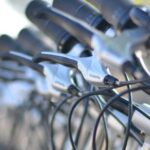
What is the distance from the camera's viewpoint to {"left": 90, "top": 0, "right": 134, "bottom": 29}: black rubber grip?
521 millimetres

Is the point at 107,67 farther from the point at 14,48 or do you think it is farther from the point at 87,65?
the point at 14,48

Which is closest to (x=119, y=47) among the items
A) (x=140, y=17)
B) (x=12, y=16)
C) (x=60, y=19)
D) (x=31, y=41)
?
(x=140, y=17)

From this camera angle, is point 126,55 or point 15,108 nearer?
point 126,55

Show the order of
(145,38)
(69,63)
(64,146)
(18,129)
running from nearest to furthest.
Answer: (145,38), (69,63), (64,146), (18,129)

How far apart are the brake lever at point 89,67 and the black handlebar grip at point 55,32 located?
3 cm

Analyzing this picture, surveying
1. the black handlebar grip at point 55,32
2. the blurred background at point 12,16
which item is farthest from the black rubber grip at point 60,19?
the blurred background at point 12,16

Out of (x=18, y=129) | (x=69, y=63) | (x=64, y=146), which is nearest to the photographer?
(x=69, y=63)

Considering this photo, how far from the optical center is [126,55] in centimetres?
47

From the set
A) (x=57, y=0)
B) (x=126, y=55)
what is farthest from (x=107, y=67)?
(x=57, y=0)

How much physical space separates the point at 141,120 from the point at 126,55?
8 centimetres

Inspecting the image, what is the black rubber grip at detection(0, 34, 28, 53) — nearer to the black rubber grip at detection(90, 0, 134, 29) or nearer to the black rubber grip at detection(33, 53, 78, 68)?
the black rubber grip at detection(33, 53, 78, 68)

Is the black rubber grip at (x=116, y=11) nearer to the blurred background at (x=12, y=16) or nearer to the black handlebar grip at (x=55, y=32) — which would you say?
the black handlebar grip at (x=55, y=32)

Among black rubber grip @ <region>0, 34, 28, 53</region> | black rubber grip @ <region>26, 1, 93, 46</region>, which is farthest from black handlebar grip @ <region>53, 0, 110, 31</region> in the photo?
black rubber grip @ <region>0, 34, 28, 53</region>

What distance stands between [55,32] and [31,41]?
11cm
